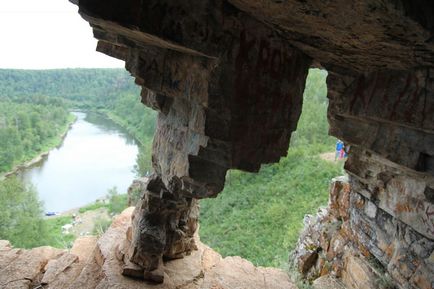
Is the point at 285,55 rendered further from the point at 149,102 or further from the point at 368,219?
the point at 368,219

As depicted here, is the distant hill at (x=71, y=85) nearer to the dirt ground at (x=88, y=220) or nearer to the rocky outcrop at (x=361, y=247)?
the dirt ground at (x=88, y=220)

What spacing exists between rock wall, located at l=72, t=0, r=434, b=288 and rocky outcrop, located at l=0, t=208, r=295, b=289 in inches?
84.0

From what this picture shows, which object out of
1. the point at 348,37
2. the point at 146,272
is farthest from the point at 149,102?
the point at 348,37

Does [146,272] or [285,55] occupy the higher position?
[285,55]

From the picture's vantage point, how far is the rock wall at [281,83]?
119 inches

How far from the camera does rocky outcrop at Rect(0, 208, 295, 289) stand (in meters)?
6.20

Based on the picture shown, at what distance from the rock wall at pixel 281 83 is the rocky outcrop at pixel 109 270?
2.13 m

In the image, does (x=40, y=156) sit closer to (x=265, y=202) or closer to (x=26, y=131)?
(x=26, y=131)

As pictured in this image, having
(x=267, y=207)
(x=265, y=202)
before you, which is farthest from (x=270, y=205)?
(x=265, y=202)

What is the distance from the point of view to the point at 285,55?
13.6ft

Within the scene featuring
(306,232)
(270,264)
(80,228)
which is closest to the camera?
(306,232)

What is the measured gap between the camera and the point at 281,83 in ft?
14.0

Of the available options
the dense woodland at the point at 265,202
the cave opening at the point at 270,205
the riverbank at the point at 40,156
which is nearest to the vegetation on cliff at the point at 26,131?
the riverbank at the point at 40,156

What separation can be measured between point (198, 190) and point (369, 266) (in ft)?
12.1
